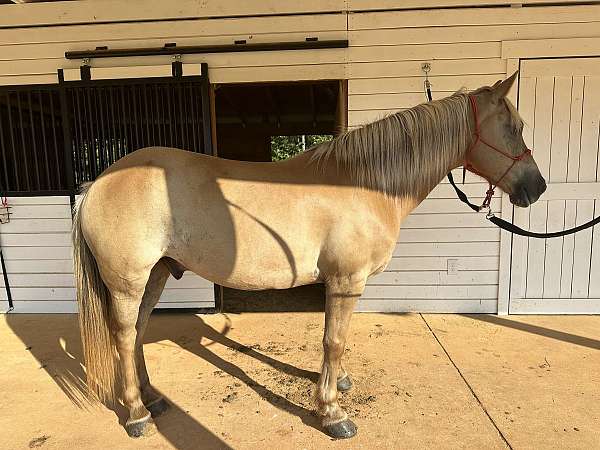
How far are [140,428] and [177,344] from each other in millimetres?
1149

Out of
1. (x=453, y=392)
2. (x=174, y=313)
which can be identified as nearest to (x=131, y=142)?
(x=174, y=313)

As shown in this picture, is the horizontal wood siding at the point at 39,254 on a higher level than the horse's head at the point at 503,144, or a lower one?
lower

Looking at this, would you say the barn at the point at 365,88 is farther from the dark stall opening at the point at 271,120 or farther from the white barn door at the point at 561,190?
the dark stall opening at the point at 271,120

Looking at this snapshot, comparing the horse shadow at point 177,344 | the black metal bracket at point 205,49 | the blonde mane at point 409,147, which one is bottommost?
the horse shadow at point 177,344

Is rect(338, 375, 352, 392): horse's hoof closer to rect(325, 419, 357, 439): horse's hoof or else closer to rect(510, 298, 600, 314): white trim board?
rect(325, 419, 357, 439): horse's hoof

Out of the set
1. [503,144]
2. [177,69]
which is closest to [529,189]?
[503,144]

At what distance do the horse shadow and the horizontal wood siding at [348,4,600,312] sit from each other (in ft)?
5.00

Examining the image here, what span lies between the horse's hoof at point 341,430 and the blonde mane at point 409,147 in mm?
1310

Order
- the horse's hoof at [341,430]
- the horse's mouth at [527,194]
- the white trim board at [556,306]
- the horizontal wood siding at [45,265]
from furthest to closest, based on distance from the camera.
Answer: the horizontal wood siding at [45,265]
the white trim board at [556,306]
the horse's mouth at [527,194]
the horse's hoof at [341,430]

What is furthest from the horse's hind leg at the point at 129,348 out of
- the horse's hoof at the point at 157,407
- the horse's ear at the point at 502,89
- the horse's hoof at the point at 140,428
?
the horse's ear at the point at 502,89

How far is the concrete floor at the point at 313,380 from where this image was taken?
6.98ft

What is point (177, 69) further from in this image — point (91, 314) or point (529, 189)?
point (529, 189)

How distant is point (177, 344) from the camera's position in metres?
3.30

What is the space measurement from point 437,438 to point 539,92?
3182 mm
